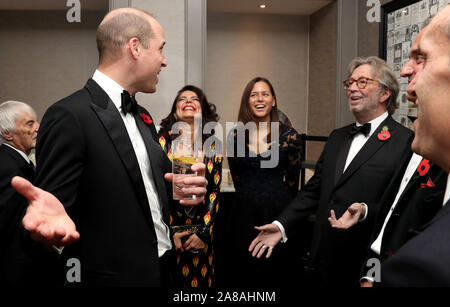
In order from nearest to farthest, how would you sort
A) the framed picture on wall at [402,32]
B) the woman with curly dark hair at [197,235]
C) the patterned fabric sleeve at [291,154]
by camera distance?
the woman with curly dark hair at [197,235]
the framed picture on wall at [402,32]
the patterned fabric sleeve at [291,154]

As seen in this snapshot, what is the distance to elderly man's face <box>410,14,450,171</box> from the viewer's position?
34.4 inches

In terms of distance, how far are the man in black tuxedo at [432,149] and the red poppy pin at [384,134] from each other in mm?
1311

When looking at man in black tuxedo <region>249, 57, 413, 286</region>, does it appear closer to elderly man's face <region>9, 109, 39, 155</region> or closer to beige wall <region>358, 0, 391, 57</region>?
beige wall <region>358, 0, 391, 57</region>

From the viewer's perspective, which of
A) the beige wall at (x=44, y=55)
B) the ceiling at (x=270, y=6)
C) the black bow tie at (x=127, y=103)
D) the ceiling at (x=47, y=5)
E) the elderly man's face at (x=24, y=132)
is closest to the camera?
the black bow tie at (x=127, y=103)

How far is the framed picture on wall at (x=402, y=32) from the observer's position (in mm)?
2906

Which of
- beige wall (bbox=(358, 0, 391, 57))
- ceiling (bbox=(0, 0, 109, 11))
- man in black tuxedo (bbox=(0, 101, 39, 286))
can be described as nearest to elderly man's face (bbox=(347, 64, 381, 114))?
beige wall (bbox=(358, 0, 391, 57))

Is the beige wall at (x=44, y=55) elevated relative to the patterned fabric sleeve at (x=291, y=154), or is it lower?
elevated

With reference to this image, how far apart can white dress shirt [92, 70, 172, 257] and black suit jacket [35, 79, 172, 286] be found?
57 millimetres

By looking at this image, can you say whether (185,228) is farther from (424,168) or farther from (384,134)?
(424,168)

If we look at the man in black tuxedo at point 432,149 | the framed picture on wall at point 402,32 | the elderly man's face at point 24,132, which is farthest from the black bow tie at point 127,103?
the framed picture on wall at point 402,32

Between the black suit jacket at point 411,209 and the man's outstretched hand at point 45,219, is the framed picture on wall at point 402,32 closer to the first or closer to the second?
the black suit jacket at point 411,209

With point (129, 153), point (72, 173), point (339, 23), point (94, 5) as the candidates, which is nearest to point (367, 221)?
point (129, 153)

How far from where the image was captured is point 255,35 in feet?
16.5

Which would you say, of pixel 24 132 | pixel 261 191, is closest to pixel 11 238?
pixel 24 132
